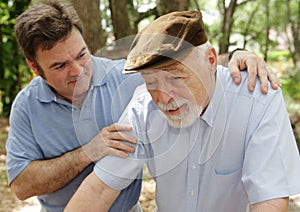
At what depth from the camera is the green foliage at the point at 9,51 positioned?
Result: 296 inches

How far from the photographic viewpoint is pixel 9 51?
302 inches

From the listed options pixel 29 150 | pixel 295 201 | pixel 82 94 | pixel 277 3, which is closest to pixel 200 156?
pixel 82 94

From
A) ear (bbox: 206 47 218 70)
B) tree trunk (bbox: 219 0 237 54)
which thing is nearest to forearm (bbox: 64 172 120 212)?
ear (bbox: 206 47 218 70)

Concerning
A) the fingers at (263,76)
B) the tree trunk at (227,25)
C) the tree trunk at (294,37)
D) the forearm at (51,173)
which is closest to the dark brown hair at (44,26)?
the forearm at (51,173)

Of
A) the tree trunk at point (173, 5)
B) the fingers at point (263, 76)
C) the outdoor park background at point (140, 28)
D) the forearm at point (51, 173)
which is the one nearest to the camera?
the fingers at point (263, 76)

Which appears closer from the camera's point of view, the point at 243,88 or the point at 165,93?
the point at 165,93

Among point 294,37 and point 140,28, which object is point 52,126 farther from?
point 294,37

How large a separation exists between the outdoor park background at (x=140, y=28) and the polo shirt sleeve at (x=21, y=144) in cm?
44

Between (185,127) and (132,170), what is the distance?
0.24m

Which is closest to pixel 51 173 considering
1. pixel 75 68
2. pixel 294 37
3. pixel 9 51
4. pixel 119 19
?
pixel 75 68

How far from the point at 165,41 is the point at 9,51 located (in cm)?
666

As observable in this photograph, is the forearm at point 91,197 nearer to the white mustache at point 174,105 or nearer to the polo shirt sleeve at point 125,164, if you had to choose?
the polo shirt sleeve at point 125,164

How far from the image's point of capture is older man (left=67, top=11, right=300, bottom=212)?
4.94 feet

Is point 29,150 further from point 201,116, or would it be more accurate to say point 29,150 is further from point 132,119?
point 201,116
